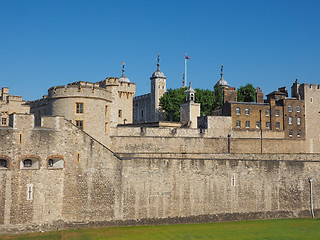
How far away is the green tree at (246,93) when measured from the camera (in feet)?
249

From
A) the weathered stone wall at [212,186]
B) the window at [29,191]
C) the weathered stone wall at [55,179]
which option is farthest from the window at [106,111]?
the window at [29,191]

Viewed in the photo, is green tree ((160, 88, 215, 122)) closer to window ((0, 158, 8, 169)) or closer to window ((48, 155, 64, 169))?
window ((48, 155, 64, 169))

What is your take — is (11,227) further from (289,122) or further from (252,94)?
(252,94)

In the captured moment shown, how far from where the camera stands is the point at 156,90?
94188mm

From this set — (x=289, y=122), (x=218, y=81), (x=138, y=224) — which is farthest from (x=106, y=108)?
(x=218, y=81)

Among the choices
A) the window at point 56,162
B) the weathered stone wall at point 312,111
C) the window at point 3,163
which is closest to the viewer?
the window at point 3,163

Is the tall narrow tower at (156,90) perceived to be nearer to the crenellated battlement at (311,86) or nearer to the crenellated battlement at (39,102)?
the crenellated battlement at (311,86)

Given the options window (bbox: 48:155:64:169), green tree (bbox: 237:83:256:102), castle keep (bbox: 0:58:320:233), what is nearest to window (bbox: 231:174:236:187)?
castle keep (bbox: 0:58:320:233)

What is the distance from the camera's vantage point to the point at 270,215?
1505 inches

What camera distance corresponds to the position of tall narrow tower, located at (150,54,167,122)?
9326 cm

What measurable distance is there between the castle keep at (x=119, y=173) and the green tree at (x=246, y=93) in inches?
1084

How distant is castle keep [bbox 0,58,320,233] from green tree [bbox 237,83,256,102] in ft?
90.3

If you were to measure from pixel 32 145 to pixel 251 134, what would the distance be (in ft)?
96.5

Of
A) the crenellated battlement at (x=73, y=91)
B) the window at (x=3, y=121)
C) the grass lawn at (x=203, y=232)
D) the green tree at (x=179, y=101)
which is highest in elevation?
the green tree at (x=179, y=101)
